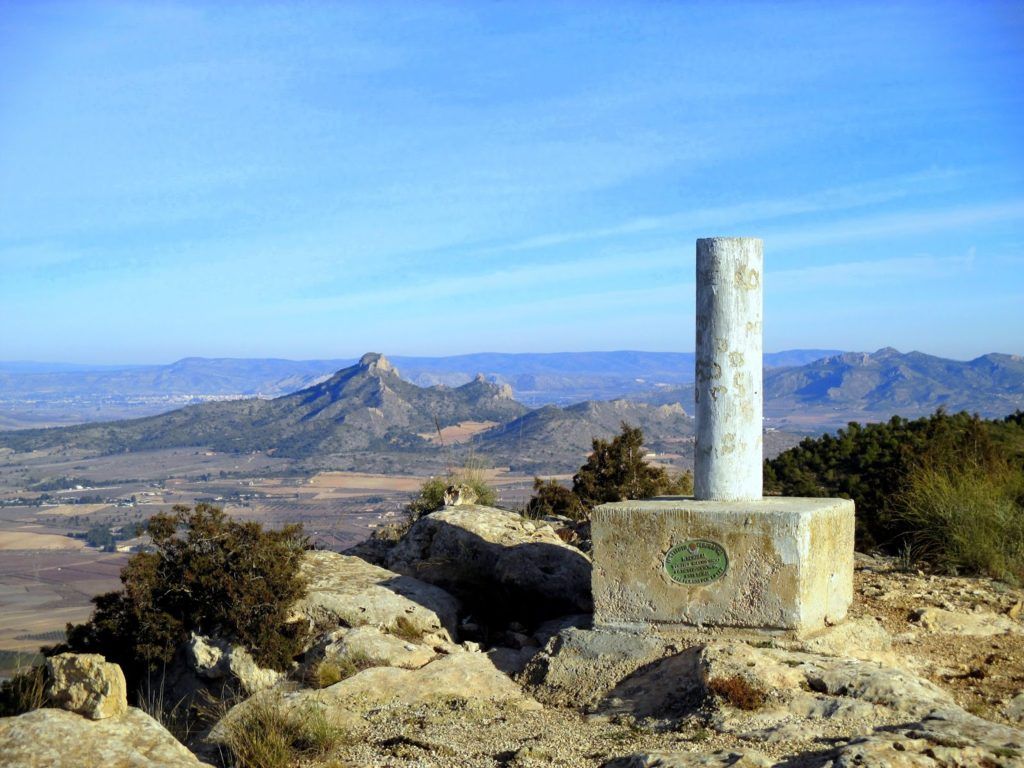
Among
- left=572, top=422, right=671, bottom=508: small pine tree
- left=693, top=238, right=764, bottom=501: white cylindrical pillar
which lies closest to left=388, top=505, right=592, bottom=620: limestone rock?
left=693, top=238, right=764, bottom=501: white cylindrical pillar

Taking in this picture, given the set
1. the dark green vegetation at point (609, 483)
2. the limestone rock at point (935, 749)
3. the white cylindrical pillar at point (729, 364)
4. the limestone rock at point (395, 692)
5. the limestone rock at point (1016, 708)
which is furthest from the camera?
the dark green vegetation at point (609, 483)

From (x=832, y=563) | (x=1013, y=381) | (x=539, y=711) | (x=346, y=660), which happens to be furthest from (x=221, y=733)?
(x=1013, y=381)

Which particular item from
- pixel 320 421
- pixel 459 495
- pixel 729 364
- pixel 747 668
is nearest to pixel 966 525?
pixel 729 364

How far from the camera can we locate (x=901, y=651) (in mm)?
8359

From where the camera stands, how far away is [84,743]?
5715mm

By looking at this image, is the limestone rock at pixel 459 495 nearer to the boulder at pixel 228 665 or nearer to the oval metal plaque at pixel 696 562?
the boulder at pixel 228 665

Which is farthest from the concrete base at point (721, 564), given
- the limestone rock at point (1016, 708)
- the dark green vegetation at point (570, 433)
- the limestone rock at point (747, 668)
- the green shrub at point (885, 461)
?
the dark green vegetation at point (570, 433)

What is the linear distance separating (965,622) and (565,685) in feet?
12.7

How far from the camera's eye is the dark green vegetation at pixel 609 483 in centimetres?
1481

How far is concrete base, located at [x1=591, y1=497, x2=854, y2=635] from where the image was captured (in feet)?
26.5

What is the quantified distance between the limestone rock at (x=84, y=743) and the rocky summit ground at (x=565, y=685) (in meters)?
0.01

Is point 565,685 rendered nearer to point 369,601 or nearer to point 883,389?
point 369,601

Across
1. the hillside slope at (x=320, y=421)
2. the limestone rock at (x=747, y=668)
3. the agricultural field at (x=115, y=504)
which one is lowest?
the agricultural field at (x=115, y=504)

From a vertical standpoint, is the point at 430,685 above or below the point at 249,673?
above
